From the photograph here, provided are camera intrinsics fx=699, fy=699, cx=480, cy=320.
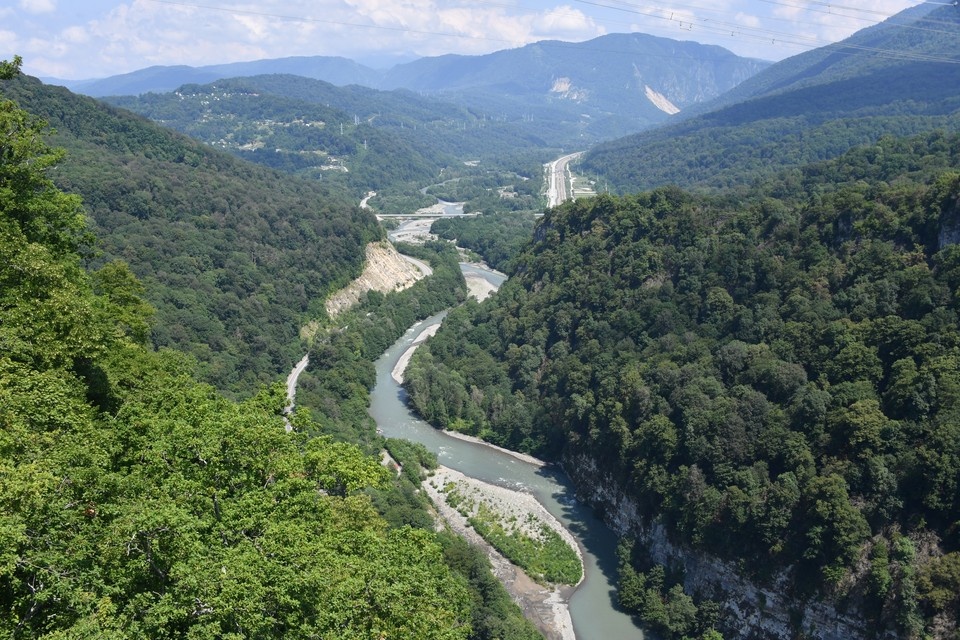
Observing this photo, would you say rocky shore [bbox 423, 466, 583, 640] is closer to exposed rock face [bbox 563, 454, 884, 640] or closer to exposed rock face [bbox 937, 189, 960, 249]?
exposed rock face [bbox 563, 454, 884, 640]

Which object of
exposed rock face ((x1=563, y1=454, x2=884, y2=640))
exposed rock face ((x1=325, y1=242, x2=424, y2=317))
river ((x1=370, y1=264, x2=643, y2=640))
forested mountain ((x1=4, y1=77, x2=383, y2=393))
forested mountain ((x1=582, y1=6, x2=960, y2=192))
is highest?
forested mountain ((x1=582, y1=6, x2=960, y2=192))

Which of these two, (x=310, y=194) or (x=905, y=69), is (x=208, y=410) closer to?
(x=310, y=194)

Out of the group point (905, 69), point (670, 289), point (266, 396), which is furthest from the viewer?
point (905, 69)

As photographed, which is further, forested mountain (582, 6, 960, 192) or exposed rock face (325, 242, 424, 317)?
forested mountain (582, 6, 960, 192)

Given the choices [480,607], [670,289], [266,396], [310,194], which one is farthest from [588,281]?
[310,194]

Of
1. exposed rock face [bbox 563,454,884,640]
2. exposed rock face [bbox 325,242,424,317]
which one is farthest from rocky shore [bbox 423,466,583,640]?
exposed rock face [bbox 325,242,424,317]

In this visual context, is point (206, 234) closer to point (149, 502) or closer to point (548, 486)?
point (548, 486)

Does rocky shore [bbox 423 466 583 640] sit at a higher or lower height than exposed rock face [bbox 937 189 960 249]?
lower
